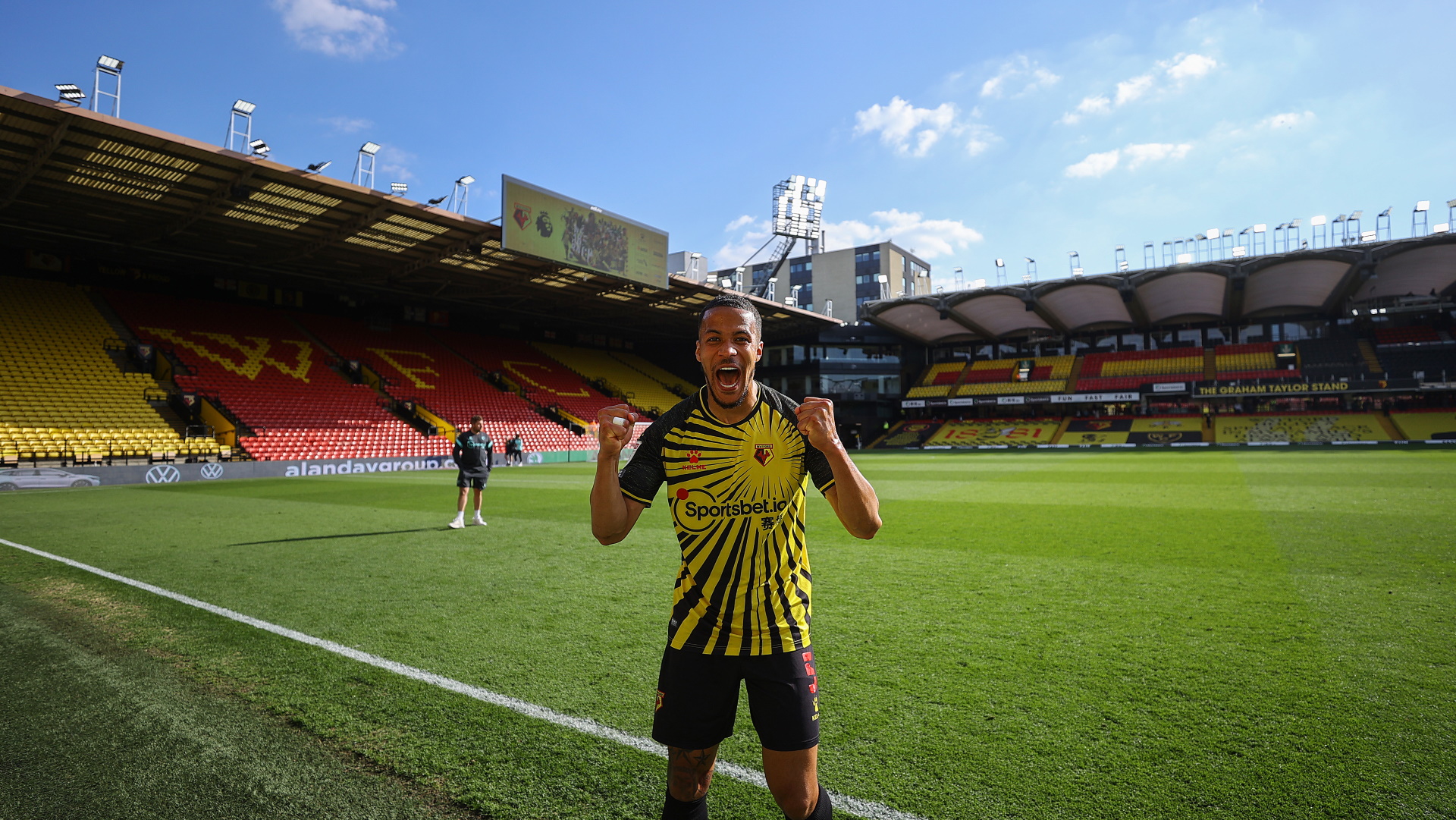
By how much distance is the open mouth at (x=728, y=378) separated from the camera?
7.72 feet

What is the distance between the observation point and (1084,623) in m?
5.70

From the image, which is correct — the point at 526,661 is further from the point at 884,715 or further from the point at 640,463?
the point at 640,463

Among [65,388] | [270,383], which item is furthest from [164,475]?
[270,383]

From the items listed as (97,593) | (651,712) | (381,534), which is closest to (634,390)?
(381,534)

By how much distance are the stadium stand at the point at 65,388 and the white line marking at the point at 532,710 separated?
882 inches

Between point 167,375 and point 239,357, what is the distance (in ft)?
11.6

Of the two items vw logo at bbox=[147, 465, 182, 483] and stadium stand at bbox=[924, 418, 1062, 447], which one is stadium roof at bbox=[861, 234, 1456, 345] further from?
vw logo at bbox=[147, 465, 182, 483]

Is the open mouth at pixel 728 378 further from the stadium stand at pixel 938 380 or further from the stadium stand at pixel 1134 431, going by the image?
the stadium stand at pixel 938 380

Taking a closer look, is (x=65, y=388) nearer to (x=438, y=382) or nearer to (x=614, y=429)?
(x=438, y=382)

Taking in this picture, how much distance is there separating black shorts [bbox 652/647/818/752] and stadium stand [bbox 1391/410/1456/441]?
2120 inches

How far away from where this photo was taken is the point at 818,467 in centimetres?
240

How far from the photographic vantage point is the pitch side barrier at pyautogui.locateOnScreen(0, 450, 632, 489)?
2083cm

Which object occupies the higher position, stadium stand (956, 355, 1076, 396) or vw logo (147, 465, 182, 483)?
stadium stand (956, 355, 1076, 396)

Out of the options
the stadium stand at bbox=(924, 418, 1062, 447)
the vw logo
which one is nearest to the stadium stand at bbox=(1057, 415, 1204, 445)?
the stadium stand at bbox=(924, 418, 1062, 447)
